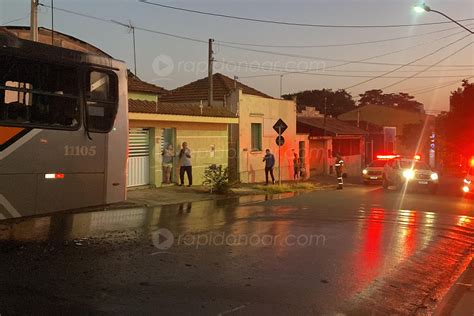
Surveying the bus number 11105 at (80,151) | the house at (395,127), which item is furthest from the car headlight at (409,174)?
→ the house at (395,127)

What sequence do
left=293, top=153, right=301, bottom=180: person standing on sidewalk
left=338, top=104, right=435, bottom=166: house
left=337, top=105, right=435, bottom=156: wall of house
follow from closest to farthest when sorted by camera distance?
left=293, top=153, right=301, bottom=180: person standing on sidewalk < left=338, top=104, right=435, bottom=166: house < left=337, top=105, right=435, bottom=156: wall of house

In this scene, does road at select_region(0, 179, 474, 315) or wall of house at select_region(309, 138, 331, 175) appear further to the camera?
wall of house at select_region(309, 138, 331, 175)

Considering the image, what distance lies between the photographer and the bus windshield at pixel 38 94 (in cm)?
746

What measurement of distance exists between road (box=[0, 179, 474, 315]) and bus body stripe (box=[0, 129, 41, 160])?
1537 millimetres

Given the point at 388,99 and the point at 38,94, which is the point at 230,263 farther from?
the point at 388,99

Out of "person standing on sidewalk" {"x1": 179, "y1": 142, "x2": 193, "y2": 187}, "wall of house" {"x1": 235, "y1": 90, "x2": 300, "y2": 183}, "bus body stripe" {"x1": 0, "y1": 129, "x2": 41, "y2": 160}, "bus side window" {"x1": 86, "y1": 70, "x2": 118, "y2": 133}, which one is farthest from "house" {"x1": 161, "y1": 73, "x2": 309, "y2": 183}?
"bus body stripe" {"x1": 0, "y1": 129, "x2": 41, "y2": 160}

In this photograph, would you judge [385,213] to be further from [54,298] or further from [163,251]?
[54,298]

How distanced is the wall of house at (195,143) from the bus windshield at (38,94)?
1158 cm

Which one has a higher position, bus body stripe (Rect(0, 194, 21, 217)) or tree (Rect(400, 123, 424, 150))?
tree (Rect(400, 123, 424, 150))

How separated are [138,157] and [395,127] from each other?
53.2m

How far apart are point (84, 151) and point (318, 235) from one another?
498 cm

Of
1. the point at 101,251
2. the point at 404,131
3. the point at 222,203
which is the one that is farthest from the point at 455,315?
the point at 404,131

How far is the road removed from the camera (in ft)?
19.6

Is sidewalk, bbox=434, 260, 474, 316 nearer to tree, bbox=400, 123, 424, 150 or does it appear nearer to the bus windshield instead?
the bus windshield
